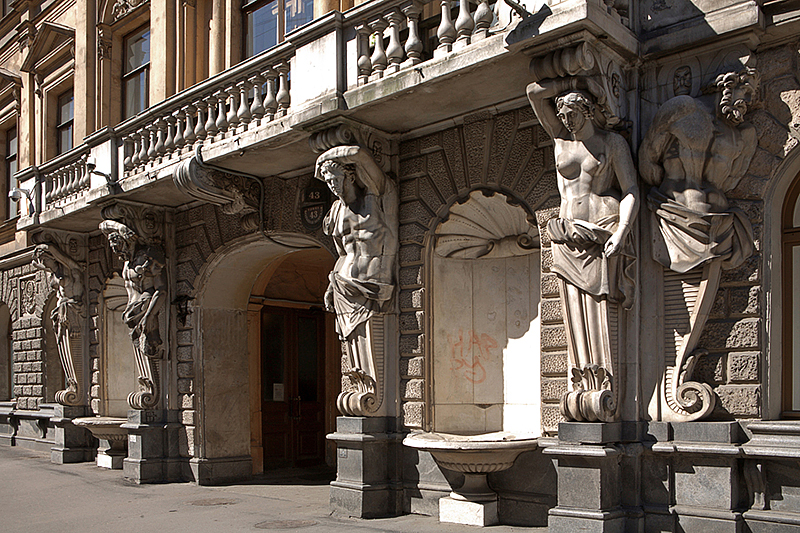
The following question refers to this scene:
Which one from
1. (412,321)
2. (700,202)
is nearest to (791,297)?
(700,202)

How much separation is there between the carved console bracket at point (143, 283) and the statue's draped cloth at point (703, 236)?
8185 millimetres

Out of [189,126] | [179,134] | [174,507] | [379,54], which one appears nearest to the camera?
[379,54]

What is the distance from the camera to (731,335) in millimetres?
6598

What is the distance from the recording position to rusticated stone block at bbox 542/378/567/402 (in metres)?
7.57

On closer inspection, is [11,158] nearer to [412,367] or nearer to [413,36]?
[412,367]

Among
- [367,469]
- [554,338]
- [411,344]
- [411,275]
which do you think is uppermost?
[411,275]

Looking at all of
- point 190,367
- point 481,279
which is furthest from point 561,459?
point 190,367

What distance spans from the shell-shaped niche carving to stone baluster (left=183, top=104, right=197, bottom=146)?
394 cm

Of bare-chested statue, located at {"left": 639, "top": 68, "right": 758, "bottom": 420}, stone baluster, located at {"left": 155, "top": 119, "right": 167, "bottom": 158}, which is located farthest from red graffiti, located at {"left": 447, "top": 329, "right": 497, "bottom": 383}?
stone baluster, located at {"left": 155, "top": 119, "right": 167, "bottom": 158}

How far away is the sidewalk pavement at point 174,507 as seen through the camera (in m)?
8.55

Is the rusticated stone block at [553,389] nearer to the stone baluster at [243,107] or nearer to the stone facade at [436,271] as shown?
the stone facade at [436,271]

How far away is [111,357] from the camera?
48.6 ft

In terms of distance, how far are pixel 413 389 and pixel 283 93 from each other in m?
3.64

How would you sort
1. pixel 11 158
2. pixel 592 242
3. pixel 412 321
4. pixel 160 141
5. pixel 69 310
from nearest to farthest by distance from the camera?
pixel 592 242, pixel 412 321, pixel 160 141, pixel 69 310, pixel 11 158
